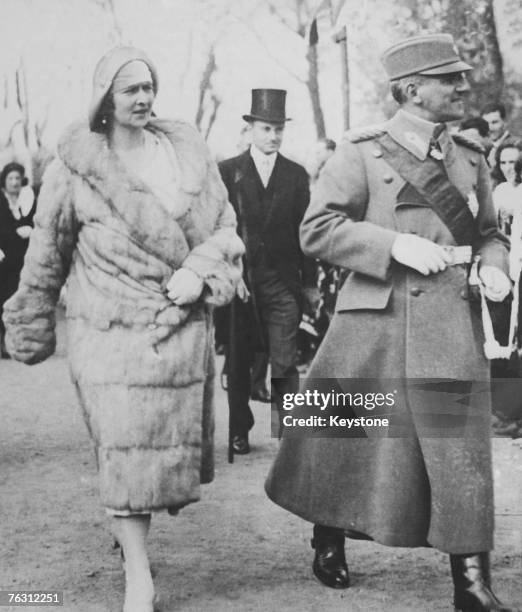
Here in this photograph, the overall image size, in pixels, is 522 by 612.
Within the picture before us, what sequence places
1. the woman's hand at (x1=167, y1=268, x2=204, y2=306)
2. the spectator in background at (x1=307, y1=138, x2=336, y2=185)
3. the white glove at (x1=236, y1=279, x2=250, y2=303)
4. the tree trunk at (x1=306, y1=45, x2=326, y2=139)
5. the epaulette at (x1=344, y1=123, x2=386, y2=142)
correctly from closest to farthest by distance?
the woman's hand at (x1=167, y1=268, x2=204, y2=306), the epaulette at (x1=344, y1=123, x2=386, y2=142), the white glove at (x1=236, y1=279, x2=250, y2=303), the tree trunk at (x1=306, y1=45, x2=326, y2=139), the spectator in background at (x1=307, y1=138, x2=336, y2=185)

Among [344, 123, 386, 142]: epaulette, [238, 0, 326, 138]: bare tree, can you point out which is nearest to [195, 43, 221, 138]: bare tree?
[238, 0, 326, 138]: bare tree

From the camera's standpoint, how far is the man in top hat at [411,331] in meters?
3.96

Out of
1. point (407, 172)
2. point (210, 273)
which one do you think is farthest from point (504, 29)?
point (210, 273)

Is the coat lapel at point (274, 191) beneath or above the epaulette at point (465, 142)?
beneath

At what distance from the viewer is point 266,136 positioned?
22.2 feet

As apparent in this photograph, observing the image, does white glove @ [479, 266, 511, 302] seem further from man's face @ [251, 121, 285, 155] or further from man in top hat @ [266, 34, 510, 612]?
man's face @ [251, 121, 285, 155]

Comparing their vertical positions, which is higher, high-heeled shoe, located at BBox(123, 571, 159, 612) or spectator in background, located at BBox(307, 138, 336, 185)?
spectator in background, located at BBox(307, 138, 336, 185)

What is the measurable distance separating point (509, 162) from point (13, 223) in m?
3.71

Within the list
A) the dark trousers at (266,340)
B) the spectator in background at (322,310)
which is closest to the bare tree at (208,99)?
the dark trousers at (266,340)

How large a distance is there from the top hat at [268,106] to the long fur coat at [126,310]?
2.48 m

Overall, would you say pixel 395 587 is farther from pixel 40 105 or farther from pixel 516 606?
pixel 40 105

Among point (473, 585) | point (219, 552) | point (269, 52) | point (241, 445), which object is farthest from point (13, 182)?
point (473, 585)

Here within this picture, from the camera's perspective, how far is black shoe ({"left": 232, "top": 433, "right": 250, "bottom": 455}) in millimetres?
6488

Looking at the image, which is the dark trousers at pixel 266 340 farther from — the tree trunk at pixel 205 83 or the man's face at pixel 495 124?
the man's face at pixel 495 124
